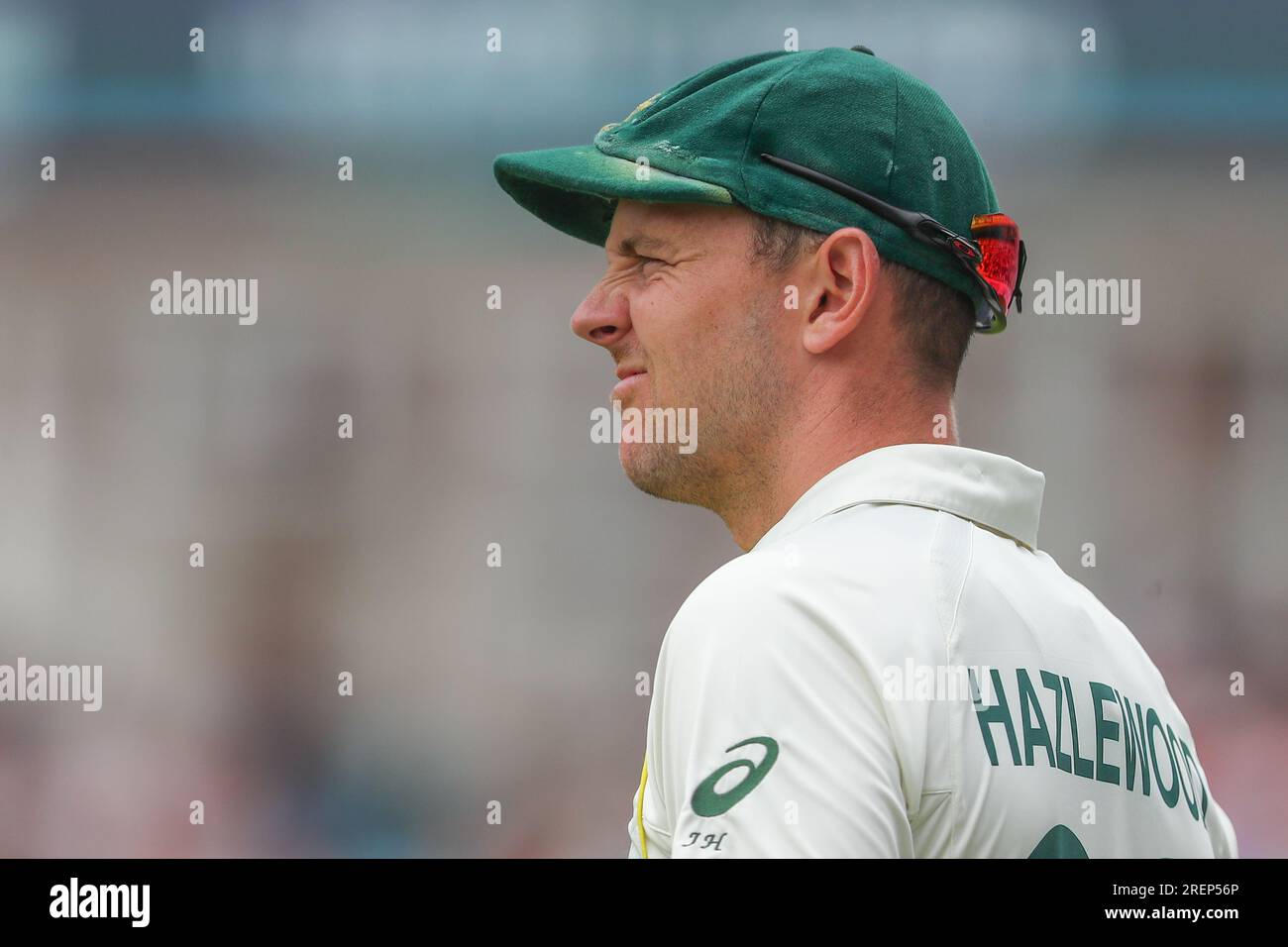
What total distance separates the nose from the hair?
0.65 ft

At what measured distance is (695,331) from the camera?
1310mm

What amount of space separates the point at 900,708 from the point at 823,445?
0.41 metres

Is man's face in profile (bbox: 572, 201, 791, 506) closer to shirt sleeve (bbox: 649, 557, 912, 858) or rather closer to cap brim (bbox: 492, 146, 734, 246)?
cap brim (bbox: 492, 146, 734, 246)

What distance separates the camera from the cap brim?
1223 millimetres

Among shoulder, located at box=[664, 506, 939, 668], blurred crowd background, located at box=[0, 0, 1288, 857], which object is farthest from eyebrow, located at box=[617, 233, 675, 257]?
blurred crowd background, located at box=[0, 0, 1288, 857]

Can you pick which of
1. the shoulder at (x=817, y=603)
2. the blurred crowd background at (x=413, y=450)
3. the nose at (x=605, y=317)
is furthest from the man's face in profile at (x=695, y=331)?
the blurred crowd background at (x=413, y=450)

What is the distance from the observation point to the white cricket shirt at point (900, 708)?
2.72 ft

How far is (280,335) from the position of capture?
14.9 feet

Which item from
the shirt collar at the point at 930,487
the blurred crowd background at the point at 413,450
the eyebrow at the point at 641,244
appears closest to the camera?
the shirt collar at the point at 930,487

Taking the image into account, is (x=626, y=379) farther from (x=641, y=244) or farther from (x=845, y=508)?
(x=845, y=508)

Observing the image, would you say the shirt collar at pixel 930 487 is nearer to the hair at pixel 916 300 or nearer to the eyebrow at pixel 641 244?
the hair at pixel 916 300

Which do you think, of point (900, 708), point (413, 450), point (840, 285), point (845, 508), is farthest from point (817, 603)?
point (413, 450)

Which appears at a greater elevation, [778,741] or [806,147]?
[806,147]
